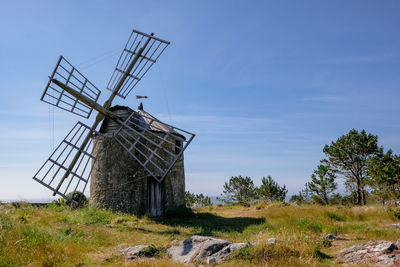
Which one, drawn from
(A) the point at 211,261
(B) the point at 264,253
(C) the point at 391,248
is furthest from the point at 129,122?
(C) the point at 391,248

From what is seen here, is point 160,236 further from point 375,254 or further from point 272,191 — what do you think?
point 272,191

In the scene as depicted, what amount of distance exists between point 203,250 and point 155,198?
8086 mm

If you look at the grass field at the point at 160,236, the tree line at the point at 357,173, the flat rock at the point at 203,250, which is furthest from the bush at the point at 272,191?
the flat rock at the point at 203,250

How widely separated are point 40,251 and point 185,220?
7780mm

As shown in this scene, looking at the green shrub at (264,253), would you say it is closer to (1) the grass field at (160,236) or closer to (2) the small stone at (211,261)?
(1) the grass field at (160,236)

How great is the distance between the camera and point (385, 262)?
5355 millimetres

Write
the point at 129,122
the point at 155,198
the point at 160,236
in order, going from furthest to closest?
the point at 129,122
the point at 155,198
the point at 160,236

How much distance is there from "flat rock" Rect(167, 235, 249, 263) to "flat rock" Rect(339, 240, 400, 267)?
2.25 meters

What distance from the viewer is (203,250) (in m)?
6.71

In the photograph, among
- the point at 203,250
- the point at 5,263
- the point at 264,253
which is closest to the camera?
the point at 5,263

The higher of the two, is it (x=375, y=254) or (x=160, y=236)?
(x=375, y=254)

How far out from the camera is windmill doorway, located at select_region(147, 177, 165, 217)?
46.5ft

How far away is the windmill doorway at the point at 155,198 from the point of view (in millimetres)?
14188

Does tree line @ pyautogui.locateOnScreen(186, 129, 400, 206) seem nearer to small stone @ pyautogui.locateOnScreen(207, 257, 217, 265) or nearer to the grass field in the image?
the grass field
